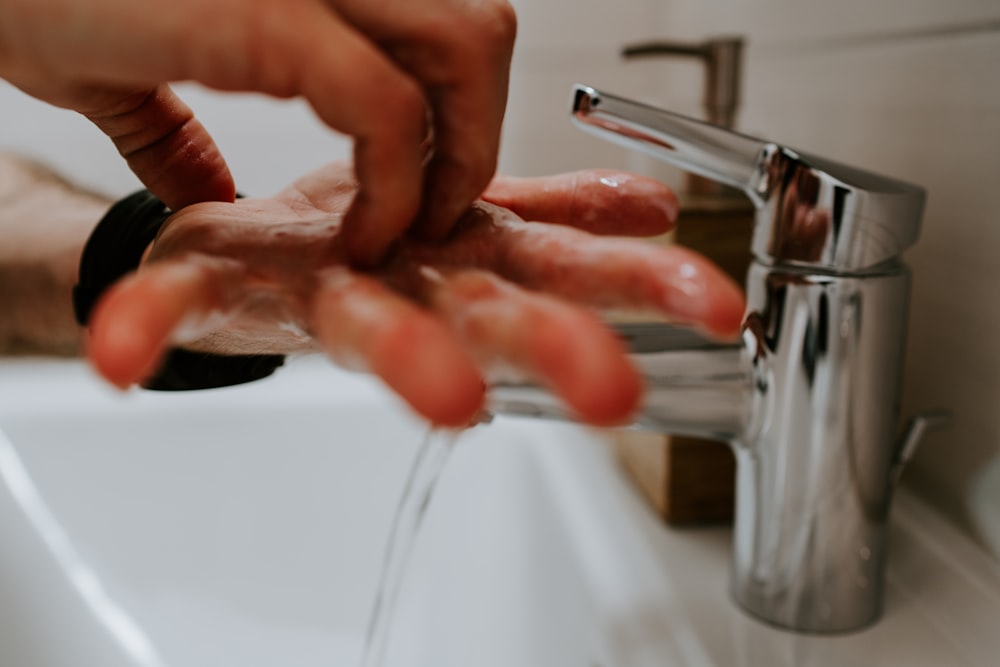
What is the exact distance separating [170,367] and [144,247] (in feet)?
0.20

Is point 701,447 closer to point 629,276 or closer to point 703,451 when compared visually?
point 703,451

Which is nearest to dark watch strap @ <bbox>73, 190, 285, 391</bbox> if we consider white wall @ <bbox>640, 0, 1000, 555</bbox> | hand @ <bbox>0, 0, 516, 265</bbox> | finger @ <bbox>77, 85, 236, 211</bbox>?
finger @ <bbox>77, 85, 236, 211</bbox>

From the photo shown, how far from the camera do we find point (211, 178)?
35cm

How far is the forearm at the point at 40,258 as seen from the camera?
53cm

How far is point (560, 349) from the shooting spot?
17cm

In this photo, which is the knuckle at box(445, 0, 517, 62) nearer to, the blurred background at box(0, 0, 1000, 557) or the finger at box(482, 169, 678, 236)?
the finger at box(482, 169, 678, 236)

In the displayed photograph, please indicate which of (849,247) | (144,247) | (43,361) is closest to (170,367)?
(144,247)

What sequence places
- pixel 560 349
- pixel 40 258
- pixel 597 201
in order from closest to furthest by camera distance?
pixel 560 349 → pixel 597 201 → pixel 40 258

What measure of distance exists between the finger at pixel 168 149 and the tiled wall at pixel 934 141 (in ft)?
1.15

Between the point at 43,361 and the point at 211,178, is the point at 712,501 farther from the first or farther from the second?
the point at 43,361

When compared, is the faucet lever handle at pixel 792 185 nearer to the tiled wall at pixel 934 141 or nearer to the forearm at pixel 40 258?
the tiled wall at pixel 934 141

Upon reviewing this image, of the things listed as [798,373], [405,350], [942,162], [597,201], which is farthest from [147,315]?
[942,162]

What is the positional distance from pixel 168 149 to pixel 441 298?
189 mm

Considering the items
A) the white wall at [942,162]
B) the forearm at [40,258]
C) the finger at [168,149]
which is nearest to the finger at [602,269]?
the finger at [168,149]
